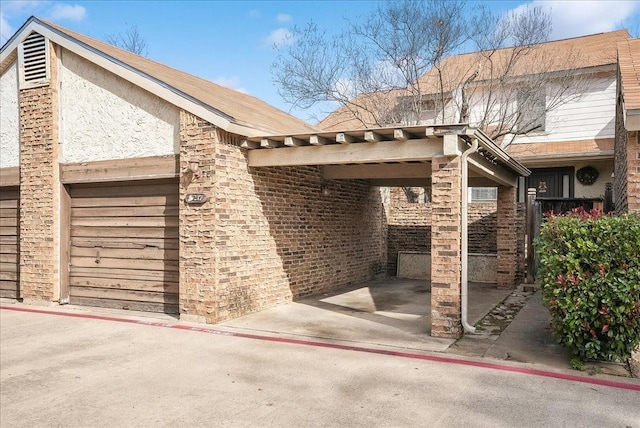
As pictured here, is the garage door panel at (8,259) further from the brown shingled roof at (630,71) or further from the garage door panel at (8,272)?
the brown shingled roof at (630,71)

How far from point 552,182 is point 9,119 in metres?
14.2

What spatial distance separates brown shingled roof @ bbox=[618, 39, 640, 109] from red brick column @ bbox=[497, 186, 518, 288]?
385 centimetres

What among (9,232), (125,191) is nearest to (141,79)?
(125,191)

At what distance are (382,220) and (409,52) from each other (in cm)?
479

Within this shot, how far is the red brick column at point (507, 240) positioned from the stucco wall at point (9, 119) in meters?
10.4

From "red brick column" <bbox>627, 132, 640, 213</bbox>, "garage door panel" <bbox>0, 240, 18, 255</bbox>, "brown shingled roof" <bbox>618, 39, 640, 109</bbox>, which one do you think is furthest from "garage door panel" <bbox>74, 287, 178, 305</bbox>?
"brown shingled roof" <bbox>618, 39, 640, 109</bbox>

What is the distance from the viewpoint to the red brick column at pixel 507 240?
11.9m

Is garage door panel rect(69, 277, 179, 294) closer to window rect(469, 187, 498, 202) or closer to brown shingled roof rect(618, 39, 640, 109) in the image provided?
brown shingled roof rect(618, 39, 640, 109)

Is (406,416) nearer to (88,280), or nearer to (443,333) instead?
(443,333)

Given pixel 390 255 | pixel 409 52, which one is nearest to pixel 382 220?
pixel 390 255

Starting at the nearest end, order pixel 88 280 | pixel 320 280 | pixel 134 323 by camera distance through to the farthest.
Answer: pixel 134 323 < pixel 88 280 < pixel 320 280

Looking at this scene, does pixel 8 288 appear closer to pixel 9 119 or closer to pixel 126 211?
pixel 9 119

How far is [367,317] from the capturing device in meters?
8.51

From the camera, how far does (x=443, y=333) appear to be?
695 centimetres
